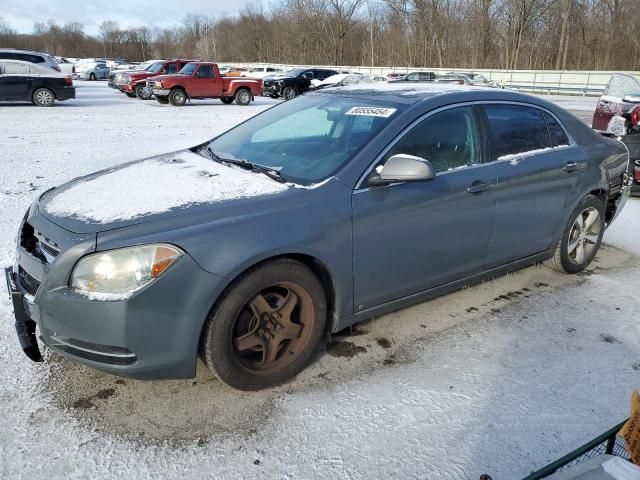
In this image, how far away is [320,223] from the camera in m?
2.76

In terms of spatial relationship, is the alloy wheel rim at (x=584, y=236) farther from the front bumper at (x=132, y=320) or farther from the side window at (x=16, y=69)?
the side window at (x=16, y=69)

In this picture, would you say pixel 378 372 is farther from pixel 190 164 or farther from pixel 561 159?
pixel 561 159

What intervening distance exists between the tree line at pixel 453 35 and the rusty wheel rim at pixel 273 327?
173 ft

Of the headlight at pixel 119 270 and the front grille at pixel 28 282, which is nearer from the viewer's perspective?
the headlight at pixel 119 270

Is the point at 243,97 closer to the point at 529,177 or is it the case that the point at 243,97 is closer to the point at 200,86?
the point at 200,86

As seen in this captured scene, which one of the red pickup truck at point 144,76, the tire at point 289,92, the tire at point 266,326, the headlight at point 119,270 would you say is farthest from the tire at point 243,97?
the headlight at point 119,270

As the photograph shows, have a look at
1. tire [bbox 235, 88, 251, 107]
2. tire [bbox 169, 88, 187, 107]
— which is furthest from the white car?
tire [bbox 169, 88, 187, 107]

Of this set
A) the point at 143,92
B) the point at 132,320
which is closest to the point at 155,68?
the point at 143,92

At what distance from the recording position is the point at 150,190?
2.89 meters

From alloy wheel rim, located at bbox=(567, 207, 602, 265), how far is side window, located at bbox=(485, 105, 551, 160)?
2.86ft

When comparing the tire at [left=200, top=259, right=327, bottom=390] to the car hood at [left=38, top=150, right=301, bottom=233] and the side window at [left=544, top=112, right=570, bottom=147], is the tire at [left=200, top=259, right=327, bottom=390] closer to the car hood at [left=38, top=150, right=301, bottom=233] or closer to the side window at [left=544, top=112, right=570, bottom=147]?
the car hood at [left=38, top=150, right=301, bottom=233]

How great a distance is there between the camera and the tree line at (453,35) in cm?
4762

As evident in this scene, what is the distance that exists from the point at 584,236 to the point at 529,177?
1212 mm

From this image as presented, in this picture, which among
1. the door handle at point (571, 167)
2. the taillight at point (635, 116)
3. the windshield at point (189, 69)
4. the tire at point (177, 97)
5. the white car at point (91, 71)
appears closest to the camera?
the door handle at point (571, 167)
